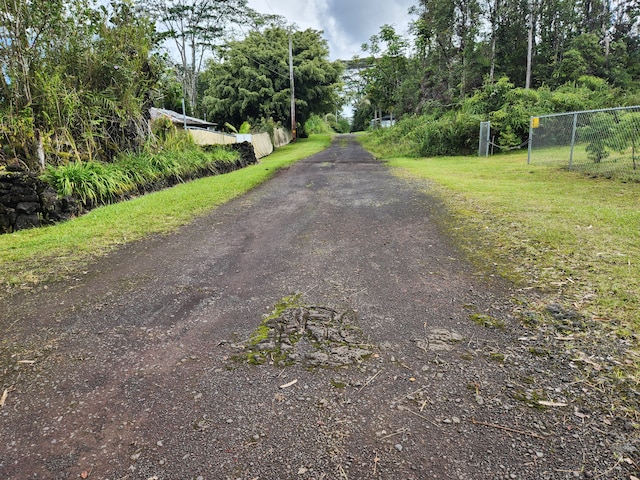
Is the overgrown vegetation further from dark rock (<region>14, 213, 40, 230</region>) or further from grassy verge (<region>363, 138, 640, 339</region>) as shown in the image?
dark rock (<region>14, 213, 40, 230</region>)

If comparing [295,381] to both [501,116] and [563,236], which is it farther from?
[501,116]


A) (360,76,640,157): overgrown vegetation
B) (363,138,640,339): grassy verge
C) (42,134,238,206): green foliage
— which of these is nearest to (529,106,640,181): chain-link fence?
(363,138,640,339): grassy verge

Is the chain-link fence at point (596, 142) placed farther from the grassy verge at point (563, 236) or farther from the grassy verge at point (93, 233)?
the grassy verge at point (93, 233)

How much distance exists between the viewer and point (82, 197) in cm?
656

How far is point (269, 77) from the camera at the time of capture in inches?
1110

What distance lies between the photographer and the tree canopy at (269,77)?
89.6ft

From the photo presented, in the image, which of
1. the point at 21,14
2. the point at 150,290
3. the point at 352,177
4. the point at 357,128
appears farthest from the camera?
the point at 357,128

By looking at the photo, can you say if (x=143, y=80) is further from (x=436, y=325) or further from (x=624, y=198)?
(x=624, y=198)

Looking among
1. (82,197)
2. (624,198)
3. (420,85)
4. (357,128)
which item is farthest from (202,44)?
(357,128)

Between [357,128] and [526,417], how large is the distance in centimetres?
6939

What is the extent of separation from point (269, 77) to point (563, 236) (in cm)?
2744

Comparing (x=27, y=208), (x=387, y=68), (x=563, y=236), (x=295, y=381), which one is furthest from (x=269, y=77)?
(x=295, y=381)

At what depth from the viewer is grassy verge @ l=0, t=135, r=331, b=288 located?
399 centimetres

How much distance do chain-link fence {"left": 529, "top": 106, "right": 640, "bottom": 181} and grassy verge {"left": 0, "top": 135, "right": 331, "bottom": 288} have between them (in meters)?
8.47
